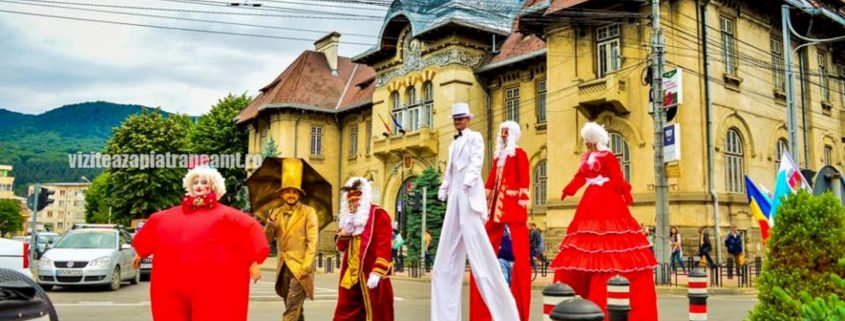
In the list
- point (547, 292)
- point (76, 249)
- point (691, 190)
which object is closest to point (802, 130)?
point (691, 190)

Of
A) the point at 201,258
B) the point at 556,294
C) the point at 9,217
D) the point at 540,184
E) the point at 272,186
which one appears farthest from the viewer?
the point at 9,217

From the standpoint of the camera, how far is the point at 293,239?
893 cm

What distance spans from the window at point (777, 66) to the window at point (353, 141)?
2383 centimetres

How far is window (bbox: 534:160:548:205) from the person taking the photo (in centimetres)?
3244

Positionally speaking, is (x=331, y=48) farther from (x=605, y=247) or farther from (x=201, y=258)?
(x=201, y=258)

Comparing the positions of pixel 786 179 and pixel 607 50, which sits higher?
pixel 607 50

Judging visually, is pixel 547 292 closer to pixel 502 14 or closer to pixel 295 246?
pixel 295 246

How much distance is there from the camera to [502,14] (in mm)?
36844

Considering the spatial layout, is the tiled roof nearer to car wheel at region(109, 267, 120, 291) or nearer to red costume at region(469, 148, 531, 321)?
car wheel at region(109, 267, 120, 291)

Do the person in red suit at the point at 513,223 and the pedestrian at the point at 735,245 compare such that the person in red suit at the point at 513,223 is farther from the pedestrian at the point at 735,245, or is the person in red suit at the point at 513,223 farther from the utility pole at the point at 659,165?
the pedestrian at the point at 735,245

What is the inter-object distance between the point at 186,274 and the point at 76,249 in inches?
583

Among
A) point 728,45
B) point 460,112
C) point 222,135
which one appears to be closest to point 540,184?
point 728,45

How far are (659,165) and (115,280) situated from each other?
14.0 meters

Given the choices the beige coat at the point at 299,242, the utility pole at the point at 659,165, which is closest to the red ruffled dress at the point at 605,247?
the beige coat at the point at 299,242
